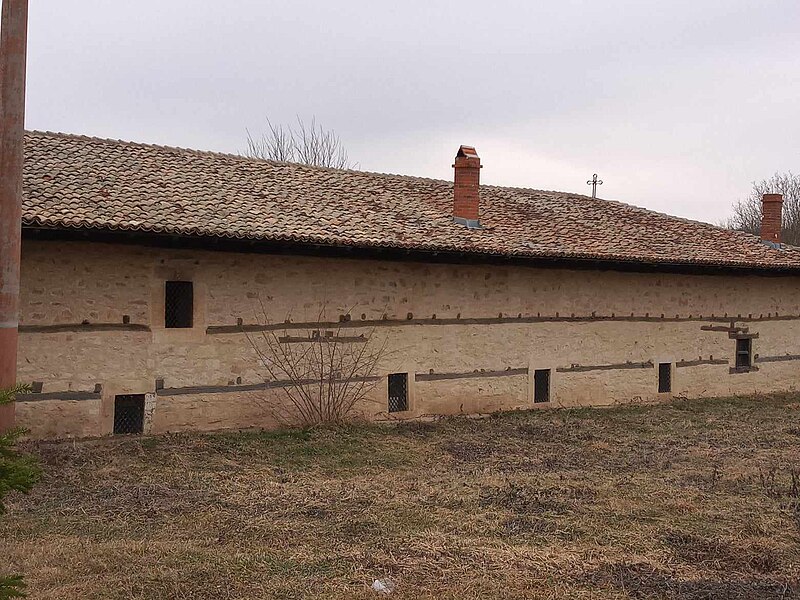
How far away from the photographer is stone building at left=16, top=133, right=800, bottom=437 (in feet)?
31.3

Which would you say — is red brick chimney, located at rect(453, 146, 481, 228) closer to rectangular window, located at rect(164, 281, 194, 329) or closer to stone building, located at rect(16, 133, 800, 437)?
stone building, located at rect(16, 133, 800, 437)

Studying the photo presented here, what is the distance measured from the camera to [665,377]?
47.6 ft

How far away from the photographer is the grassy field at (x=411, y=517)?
514cm

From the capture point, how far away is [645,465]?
29.5ft

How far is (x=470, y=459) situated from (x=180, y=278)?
15.4 ft

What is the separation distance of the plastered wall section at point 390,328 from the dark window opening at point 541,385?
13 centimetres

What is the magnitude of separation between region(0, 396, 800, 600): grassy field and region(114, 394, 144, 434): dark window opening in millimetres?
387

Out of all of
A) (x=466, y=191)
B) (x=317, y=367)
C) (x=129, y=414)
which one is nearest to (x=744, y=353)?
(x=466, y=191)

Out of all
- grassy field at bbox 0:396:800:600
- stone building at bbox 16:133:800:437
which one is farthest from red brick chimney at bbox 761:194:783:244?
grassy field at bbox 0:396:800:600

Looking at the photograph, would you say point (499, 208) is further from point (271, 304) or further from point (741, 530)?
point (741, 530)

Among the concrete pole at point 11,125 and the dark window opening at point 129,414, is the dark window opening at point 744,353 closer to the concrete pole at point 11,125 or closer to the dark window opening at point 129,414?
the dark window opening at point 129,414

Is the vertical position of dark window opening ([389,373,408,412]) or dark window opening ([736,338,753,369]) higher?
dark window opening ([736,338,753,369])

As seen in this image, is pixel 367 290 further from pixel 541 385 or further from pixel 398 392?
pixel 541 385

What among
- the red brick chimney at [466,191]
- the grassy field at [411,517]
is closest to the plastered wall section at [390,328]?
the grassy field at [411,517]
